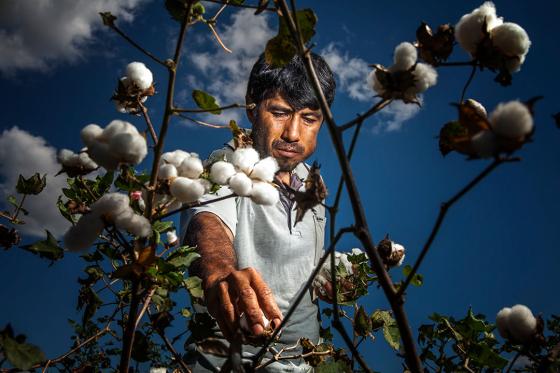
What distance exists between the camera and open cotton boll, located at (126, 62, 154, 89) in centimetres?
76

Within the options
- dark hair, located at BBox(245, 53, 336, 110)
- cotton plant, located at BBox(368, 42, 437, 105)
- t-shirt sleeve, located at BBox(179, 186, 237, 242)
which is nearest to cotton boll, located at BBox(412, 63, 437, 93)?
cotton plant, located at BBox(368, 42, 437, 105)

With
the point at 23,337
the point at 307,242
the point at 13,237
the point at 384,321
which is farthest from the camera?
the point at 307,242

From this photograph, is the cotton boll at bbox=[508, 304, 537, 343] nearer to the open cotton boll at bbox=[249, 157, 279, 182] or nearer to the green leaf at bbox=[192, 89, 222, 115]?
the open cotton boll at bbox=[249, 157, 279, 182]

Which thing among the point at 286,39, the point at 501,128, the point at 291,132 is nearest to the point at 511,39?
the point at 501,128

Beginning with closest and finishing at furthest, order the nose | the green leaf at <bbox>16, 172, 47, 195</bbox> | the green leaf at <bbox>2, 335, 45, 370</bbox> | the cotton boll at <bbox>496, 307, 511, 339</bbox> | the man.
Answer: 1. the green leaf at <bbox>2, 335, 45, 370</bbox>
2. the cotton boll at <bbox>496, 307, 511, 339</bbox>
3. the green leaf at <bbox>16, 172, 47, 195</bbox>
4. the man
5. the nose

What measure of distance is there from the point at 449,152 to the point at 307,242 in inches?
66.0

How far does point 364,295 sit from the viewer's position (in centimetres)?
160

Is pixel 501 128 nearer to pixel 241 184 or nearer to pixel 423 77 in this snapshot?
pixel 423 77

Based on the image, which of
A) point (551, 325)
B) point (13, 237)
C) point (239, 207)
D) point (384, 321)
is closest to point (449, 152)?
point (384, 321)

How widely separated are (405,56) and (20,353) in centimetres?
73

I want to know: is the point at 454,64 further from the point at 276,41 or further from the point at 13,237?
the point at 13,237

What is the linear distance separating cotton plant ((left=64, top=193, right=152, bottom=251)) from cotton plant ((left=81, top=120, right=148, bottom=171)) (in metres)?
0.06

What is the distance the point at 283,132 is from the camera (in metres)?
2.29

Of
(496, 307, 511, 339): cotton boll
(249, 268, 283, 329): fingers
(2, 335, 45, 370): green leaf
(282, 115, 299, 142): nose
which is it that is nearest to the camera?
(2, 335, 45, 370): green leaf
